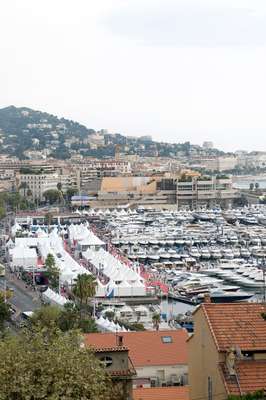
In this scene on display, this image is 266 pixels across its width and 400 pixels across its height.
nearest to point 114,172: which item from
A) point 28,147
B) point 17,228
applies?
point 17,228

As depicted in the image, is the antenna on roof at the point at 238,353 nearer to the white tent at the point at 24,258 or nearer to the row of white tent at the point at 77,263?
the row of white tent at the point at 77,263

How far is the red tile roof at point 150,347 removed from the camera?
20.8 metres

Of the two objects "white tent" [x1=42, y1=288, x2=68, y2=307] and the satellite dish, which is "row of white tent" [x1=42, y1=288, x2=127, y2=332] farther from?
the satellite dish

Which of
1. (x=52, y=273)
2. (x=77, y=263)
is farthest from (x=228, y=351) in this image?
(x=77, y=263)

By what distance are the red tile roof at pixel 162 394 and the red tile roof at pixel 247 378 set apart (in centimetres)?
398

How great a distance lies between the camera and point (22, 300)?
4041 centimetres

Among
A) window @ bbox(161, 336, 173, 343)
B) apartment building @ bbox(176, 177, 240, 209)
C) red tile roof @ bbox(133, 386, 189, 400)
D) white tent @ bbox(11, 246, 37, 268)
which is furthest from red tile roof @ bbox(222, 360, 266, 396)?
apartment building @ bbox(176, 177, 240, 209)

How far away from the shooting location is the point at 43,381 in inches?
441

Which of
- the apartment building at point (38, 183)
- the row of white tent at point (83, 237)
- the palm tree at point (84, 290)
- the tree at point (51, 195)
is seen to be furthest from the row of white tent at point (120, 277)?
the apartment building at point (38, 183)

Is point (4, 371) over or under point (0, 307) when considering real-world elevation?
over

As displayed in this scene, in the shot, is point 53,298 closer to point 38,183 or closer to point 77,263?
point 77,263

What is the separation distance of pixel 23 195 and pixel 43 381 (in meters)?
94.4

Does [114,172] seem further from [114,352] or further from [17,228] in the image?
[114,352]

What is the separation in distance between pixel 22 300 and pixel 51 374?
1157 inches
